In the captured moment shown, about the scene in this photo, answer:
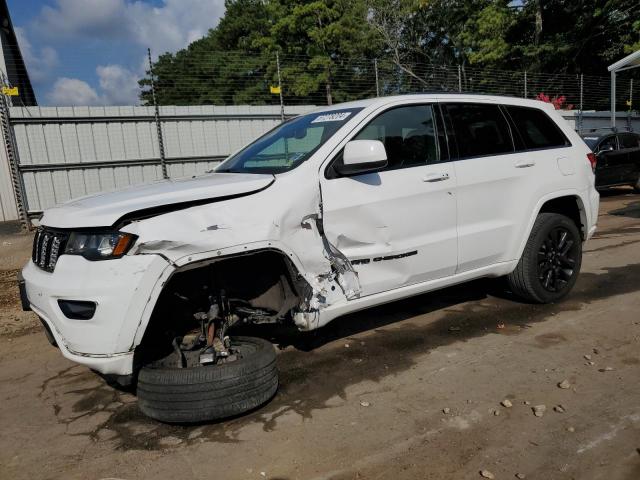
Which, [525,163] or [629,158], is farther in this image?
[629,158]

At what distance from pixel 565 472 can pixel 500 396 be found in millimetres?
756

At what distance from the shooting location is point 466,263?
4102mm

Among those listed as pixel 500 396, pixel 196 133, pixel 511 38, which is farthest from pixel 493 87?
pixel 500 396

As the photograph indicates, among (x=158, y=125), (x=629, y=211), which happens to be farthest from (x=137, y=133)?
(x=629, y=211)

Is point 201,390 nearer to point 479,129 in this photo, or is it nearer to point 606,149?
point 479,129

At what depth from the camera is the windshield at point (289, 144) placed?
11.6 ft

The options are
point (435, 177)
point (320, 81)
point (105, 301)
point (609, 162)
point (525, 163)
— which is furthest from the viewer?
point (320, 81)

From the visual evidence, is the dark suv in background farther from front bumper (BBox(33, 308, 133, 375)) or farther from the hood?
front bumper (BBox(33, 308, 133, 375))

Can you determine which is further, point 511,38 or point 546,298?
point 511,38

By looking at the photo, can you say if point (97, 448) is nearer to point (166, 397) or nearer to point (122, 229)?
point (166, 397)

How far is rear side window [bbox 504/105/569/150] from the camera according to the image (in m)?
4.52

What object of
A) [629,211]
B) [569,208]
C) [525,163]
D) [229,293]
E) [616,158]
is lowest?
[629,211]

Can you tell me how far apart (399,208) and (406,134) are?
2.07 feet

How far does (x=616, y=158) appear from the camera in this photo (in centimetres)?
1269
